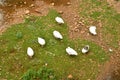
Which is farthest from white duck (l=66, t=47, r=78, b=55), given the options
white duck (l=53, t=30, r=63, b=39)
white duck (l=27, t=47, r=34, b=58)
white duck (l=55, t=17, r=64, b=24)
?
white duck (l=55, t=17, r=64, b=24)

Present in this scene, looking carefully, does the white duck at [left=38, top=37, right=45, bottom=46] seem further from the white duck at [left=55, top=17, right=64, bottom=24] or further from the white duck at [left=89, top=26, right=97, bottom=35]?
the white duck at [left=89, top=26, right=97, bottom=35]

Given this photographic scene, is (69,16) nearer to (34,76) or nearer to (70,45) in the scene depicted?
(70,45)

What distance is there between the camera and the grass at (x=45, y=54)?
12.1 meters

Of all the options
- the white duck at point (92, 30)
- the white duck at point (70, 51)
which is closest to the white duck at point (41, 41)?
the white duck at point (70, 51)

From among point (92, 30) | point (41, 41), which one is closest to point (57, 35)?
point (41, 41)

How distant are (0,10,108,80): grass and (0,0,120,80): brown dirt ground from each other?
256mm

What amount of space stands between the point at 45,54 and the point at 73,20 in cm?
236

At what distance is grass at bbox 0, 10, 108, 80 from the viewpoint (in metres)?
12.1

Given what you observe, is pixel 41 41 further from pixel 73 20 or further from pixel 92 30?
pixel 92 30

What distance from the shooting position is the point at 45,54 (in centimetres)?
1255

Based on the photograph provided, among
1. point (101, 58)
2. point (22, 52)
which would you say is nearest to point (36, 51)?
point (22, 52)

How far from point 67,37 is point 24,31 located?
1.72 metres

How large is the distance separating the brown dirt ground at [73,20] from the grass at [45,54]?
0.84ft

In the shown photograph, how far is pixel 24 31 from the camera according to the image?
13445 millimetres
